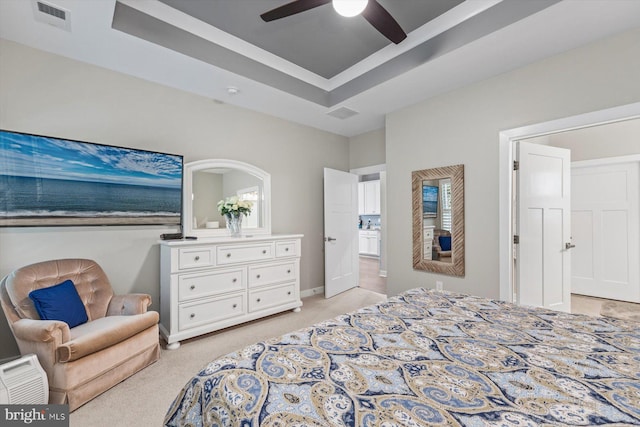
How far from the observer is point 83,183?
8.50 feet

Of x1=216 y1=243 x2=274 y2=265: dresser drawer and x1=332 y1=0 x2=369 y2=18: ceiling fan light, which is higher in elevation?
x1=332 y1=0 x2=369 y2=18: ceiling fan light

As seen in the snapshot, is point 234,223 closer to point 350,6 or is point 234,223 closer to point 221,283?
point 221,283

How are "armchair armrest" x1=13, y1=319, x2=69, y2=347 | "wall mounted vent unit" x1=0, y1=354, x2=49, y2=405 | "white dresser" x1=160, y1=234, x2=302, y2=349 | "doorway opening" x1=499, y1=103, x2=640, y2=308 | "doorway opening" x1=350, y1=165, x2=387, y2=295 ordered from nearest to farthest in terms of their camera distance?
1. "wall mounted vent unit" x1=0, y1=354, x2=49, y2=405
2. "armchair armrest" x1=13, y1=319, x2=69, y2=347
3. "white dresser" x1=160, y1=234, x2=302, y2=349
4. "doorway opening" x1=499, y1=103, x2=640, y2=308
5. "doorway opening" x1=350, y1=165, x2=387, y2=295

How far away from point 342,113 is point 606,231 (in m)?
4.23

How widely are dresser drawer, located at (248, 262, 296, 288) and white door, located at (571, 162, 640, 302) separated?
4416 mm

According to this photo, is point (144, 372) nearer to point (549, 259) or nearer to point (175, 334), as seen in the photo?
point (175, 334)

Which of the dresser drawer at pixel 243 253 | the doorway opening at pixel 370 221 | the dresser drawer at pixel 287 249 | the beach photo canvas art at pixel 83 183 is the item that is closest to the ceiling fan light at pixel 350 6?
the beach photo canvas art at pixel 83 183

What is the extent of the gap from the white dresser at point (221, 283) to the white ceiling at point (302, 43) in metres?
1.76

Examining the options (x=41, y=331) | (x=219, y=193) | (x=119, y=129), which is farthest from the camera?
(x=219, y=193)

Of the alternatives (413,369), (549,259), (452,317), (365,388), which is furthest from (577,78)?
(365,388)

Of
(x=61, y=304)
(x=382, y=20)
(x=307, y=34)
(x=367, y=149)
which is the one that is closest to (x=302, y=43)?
(x=307, y=34)

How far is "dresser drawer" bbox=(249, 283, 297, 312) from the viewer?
332 centimetres

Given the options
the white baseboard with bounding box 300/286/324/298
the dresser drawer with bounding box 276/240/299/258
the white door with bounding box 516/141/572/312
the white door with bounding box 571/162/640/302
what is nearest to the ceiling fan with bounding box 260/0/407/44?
the white door with bounding box 516/141/572/312

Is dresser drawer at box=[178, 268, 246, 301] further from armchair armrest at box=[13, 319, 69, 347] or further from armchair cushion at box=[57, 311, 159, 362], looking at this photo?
armchair armrest at box=[13, 319, 69, 347]
